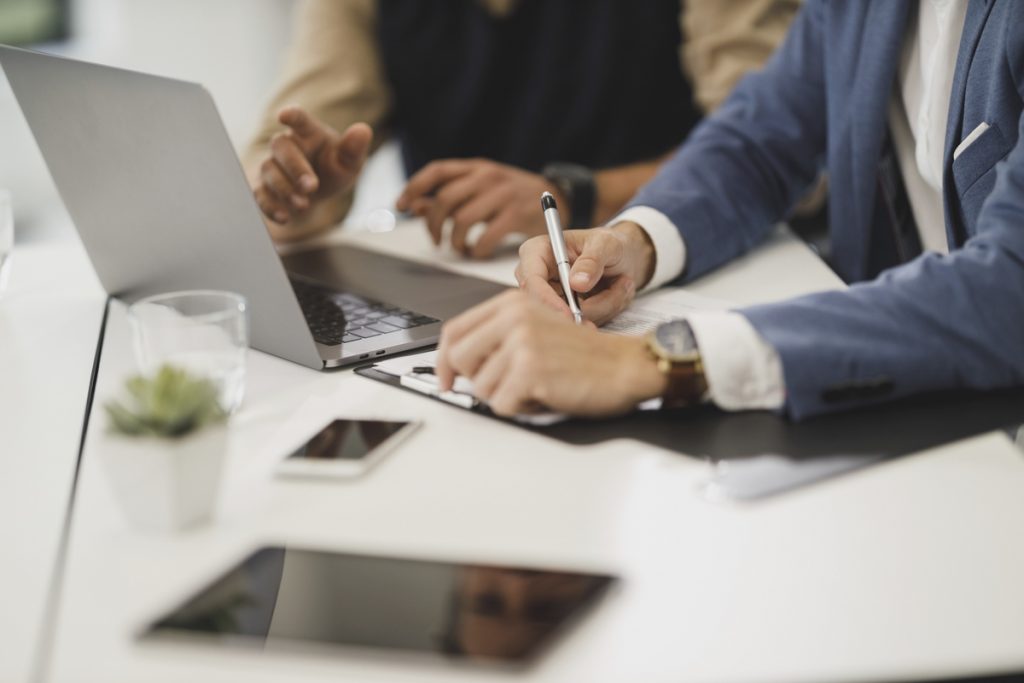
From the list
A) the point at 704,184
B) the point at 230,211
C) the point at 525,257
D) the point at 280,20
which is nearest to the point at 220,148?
the point at 230,211

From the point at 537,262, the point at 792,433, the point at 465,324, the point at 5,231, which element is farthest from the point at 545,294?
the point at 5,231

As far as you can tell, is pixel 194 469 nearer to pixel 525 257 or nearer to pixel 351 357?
pixel 351 357

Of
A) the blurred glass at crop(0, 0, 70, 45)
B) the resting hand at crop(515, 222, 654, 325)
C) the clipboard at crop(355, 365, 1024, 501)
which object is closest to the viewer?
the clipboard at crop(355, 365, 1024, 501)

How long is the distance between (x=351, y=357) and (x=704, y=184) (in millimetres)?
579

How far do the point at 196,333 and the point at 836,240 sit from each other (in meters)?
0.94

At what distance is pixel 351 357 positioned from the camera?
0.87 meters

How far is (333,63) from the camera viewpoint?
1.74 m

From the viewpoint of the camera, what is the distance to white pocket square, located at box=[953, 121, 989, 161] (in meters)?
0.97

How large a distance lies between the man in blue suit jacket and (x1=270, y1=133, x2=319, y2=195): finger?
1.31 feet

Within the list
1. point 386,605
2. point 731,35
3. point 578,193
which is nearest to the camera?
point 386,605

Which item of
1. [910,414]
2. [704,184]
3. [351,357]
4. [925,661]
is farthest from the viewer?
[704,184]

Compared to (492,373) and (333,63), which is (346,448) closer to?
(492,373)

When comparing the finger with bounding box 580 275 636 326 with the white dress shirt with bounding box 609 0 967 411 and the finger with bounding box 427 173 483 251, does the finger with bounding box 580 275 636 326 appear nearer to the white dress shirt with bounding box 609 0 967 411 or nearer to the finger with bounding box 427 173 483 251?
the white dress shirt with bounding box 609 0 967 411

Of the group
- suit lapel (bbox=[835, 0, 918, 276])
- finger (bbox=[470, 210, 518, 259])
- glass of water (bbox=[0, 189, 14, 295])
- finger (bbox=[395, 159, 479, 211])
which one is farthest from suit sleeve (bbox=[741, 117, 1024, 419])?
glass of water (bbox=[0, 189, 14, 295])
